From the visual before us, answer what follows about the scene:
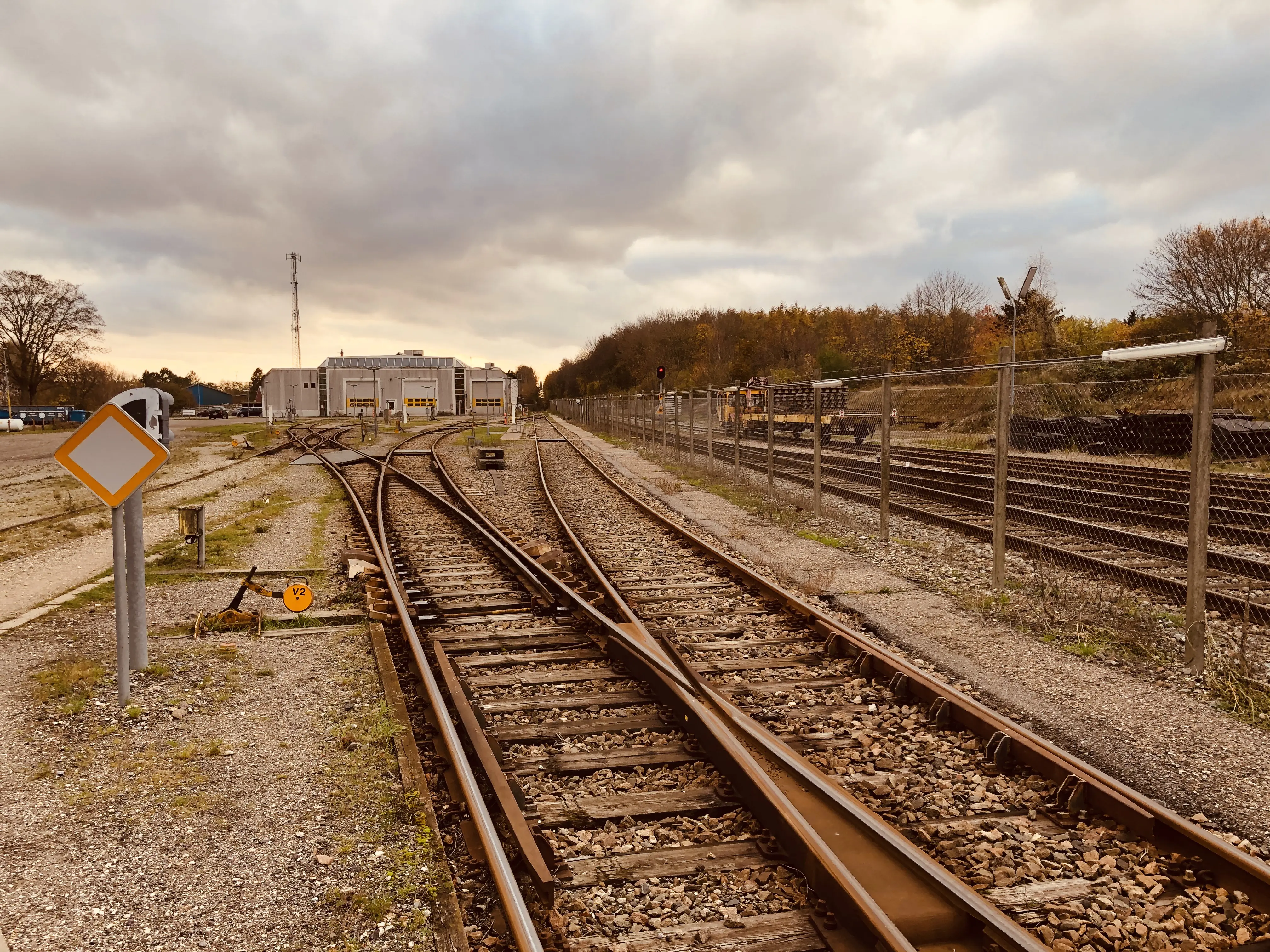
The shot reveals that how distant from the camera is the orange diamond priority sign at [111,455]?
5.22 metres

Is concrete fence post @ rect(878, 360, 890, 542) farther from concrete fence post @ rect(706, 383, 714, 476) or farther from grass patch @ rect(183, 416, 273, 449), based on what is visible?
grass patch @ rect(183, 416, 273, 449)

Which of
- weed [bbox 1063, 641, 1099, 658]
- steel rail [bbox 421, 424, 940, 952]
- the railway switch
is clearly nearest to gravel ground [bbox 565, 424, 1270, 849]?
weed [bbox 1063, 641, 1099, 658]

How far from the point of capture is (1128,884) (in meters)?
3.36

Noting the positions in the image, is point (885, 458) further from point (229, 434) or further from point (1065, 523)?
point (229, 434)

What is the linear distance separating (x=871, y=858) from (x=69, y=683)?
524cm

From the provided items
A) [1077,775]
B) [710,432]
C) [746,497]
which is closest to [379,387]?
[710,432]

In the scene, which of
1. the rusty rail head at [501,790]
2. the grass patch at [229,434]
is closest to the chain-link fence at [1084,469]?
the rusty rail head at [501,790]

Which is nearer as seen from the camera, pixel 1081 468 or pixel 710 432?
pixel 1081 468

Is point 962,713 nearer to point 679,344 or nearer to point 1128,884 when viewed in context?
point 1128,884

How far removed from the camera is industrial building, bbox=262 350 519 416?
287ft

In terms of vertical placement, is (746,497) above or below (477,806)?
above

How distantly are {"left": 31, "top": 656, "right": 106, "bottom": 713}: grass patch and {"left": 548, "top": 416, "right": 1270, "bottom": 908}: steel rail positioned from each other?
17.1 feet

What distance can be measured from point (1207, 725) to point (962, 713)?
1.49 meters

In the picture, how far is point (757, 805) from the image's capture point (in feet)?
12.6
